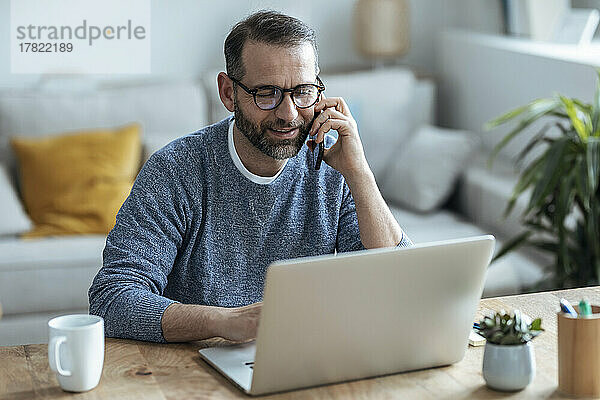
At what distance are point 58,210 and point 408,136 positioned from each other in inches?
61.0

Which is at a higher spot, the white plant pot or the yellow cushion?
the white plant pot

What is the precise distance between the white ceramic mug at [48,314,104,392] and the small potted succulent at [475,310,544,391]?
0.55 m

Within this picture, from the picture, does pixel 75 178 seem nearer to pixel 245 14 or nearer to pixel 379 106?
pixel 245 14

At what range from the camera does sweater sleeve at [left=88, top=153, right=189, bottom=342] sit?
1.46 metres

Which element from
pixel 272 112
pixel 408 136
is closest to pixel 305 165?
pixel 272 112

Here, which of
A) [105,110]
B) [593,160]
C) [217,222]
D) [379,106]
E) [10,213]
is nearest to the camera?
[217,222]

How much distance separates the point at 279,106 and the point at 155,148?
1.77 metres

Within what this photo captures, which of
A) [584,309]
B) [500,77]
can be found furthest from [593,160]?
[584,309]

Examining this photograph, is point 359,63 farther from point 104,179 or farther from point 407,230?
point 104,179

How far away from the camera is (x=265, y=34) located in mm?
1667

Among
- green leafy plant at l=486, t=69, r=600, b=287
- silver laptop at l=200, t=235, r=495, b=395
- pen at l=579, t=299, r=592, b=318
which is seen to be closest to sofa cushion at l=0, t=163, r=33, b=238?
green leafy plant at l=486, t=69, r=600, b=287

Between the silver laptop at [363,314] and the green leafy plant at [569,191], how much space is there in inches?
54.3

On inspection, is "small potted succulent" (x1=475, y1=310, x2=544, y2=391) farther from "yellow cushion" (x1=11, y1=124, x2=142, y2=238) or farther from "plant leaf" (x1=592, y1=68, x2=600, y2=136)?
"yellow cushion" (x1=11, y1=124, x2=142, y2=238)

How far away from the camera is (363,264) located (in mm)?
1155
